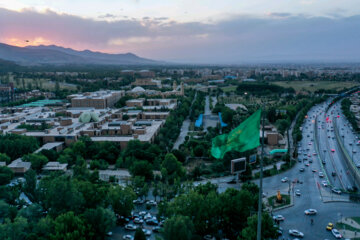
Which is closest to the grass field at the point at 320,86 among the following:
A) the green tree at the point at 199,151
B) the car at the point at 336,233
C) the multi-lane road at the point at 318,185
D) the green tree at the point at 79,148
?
the multi-lane road at the point at 318,185

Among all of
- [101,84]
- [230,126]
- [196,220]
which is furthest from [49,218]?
[101,84]

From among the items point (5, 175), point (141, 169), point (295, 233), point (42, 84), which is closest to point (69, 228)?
point (141, 169)

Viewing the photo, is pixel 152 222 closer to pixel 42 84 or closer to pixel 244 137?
pixel 244 137

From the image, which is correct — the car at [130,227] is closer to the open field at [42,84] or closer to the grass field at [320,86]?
the open field at [42,84]

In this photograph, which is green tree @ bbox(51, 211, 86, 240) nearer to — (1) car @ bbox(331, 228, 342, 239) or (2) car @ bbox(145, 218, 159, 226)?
(2) car @ bbox(145, 218, 159, 226)

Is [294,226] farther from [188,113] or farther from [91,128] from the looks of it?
[188,113]
